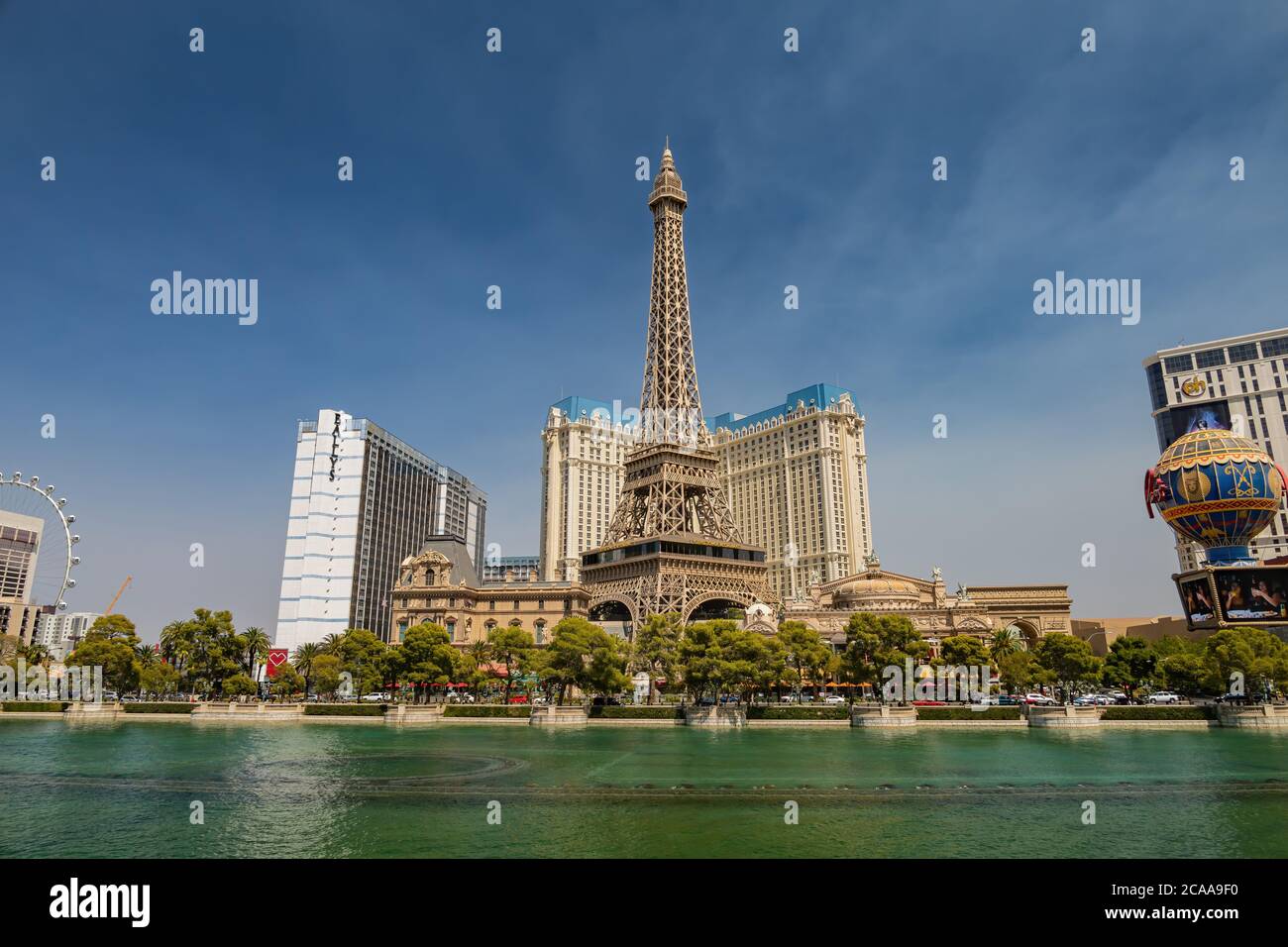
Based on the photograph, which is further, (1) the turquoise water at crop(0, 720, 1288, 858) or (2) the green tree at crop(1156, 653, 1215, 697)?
(2) the green tree at crop(1156, 653, 1215, 697)

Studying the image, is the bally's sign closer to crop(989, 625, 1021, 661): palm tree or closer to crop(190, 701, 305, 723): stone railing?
crop(190, 701, 305, 723): stone railing

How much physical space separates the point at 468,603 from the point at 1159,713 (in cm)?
8515

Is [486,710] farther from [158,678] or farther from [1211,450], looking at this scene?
[1211,450]

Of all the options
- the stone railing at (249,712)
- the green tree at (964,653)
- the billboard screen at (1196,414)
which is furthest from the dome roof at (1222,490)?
the stone railing at (249,712)

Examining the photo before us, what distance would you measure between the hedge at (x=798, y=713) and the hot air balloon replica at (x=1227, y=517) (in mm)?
49811

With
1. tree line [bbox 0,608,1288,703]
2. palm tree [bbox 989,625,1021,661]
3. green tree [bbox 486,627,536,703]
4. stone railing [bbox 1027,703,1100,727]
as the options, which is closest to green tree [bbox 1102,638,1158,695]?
tree line [bbox 0,608,1288,703]

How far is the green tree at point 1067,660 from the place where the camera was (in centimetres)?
7088

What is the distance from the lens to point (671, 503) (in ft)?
351

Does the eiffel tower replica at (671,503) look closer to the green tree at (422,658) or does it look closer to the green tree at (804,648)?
the green tree at (804,648)

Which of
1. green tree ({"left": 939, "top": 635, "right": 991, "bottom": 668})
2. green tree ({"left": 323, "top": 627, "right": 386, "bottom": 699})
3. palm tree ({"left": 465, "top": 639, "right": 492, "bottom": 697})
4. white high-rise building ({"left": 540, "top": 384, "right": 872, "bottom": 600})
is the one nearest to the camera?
green tree ({"left": 323, "top": 627, "right": 386, "bottom": 699})

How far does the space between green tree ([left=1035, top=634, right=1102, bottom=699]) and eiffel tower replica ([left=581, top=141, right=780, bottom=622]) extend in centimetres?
3896

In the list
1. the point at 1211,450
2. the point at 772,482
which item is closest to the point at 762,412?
the point at 772,482

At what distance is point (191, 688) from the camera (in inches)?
3305

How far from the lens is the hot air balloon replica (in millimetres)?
83375
